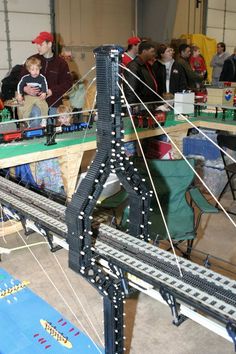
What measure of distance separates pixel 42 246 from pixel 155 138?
7.27 ft

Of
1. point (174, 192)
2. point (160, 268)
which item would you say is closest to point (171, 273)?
point (160, 268)

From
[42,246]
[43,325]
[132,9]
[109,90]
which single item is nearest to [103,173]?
[109,90]

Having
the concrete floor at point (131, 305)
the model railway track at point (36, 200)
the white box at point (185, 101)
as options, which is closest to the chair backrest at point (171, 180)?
the concrete floor at point (131, 305)

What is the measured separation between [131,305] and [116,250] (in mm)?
1222

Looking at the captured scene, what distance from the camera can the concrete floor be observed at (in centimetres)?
238

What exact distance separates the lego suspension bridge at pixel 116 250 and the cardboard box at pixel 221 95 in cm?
344

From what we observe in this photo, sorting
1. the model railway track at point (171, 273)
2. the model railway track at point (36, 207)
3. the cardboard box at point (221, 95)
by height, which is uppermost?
the cardboard box at point (221, 95)

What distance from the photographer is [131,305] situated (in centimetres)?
275

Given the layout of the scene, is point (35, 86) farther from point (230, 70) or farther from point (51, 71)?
point (230, 70)

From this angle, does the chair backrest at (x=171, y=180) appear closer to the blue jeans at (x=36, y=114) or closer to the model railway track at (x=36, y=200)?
the model railway track at (x=36, y=200)

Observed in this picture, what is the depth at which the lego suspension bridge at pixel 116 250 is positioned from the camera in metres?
1.42

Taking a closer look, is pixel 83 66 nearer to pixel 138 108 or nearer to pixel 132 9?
pixel 132 9

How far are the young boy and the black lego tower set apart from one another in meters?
2.56

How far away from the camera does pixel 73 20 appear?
8.75m
